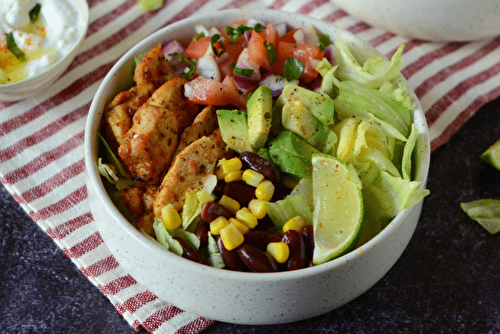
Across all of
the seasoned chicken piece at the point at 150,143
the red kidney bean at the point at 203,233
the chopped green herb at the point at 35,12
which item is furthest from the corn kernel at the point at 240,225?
the chopped green herb at the point at 35,12

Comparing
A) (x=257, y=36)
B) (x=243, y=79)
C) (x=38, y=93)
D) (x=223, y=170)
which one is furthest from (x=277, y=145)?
(x=38, y=93)

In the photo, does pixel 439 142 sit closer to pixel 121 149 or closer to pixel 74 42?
pixel 121 149

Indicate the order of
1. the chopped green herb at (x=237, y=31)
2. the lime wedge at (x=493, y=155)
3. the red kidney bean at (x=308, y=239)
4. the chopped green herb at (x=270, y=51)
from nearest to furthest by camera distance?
the red kidney bean at (x=308, y=239) → the chopped green herb at (x=270, y=51) → the chopped green herb at (x=237, y=31) → the lime wedge at (x=493, y=155)

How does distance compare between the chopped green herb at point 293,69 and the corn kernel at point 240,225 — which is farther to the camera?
the chopped green herb at point 293,69

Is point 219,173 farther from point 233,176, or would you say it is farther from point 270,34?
point 270,34

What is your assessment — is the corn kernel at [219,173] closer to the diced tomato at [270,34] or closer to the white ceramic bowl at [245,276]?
the white ceramic bowl at [245,276]

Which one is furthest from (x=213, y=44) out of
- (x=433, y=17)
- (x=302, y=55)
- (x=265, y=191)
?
(x=433, y=17)
